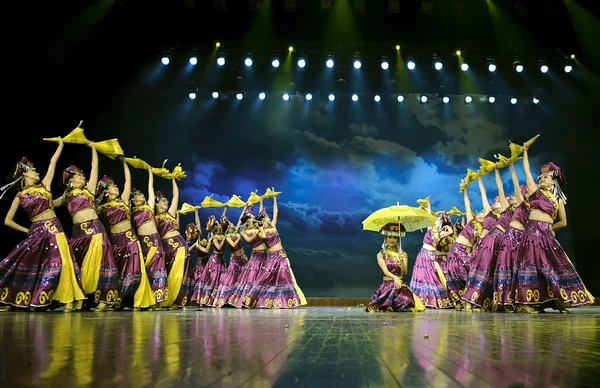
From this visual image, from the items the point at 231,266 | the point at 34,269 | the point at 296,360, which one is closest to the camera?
the point at 296,360

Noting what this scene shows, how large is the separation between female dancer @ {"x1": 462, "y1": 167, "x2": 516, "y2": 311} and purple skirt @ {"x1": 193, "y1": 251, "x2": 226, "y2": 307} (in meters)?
5.17

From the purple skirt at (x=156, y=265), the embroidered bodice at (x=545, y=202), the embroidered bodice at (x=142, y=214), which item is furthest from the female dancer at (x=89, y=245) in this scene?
the embroidered bodice at (x=545, y=202)

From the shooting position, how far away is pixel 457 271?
8.52 metres

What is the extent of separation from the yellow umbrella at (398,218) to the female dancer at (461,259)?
109 centimetres

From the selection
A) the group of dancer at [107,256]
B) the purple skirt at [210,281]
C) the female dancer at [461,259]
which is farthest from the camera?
the purple skirt at [210,281]

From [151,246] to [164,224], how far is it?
75 centimetres

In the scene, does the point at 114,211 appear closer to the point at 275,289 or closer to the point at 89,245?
the point at 89,245

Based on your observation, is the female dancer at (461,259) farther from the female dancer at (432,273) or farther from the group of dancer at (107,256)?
the group of dancer at (107,256)

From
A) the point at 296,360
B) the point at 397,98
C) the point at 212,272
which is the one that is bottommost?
the point at 296,360


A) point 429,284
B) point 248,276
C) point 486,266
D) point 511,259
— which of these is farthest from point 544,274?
point 248,276

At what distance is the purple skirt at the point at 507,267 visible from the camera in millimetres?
6340

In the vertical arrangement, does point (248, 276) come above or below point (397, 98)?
below

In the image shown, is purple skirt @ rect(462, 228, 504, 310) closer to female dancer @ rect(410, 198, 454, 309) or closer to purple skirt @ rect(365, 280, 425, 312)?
purple skirt @ rect(365, 280, 425, 312)

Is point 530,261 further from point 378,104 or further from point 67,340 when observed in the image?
point 378,104
